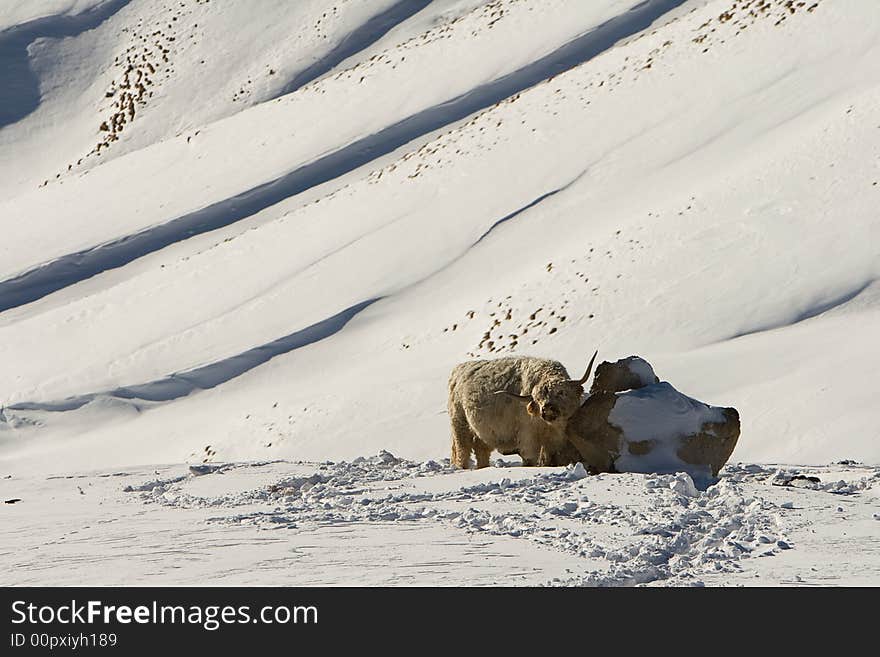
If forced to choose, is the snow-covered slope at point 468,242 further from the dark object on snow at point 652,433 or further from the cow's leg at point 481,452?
the cow's leg at point 481,452

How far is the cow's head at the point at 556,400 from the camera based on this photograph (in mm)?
11594

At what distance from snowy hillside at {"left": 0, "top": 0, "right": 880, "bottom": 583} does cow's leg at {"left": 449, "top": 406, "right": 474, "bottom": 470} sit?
137 cm

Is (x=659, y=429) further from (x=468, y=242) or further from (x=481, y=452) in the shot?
(x=468, y=242)

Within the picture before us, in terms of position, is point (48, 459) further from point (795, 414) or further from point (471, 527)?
point (471, 527)

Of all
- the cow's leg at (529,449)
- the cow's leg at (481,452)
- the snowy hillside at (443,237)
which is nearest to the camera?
the cow's leg at (529,449)

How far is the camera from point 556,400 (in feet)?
38.2

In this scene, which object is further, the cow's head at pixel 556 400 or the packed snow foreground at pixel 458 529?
the cow's head at pixel 556 400

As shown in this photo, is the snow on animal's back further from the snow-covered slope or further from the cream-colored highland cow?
the snow-covered slope

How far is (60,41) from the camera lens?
5516cm

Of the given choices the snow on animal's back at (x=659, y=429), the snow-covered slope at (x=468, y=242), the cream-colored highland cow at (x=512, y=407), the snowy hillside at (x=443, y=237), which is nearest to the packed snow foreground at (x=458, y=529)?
the snowy hillside at (x=443, y=237)

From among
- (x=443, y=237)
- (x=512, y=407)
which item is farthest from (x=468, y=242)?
(x=512, y=407)

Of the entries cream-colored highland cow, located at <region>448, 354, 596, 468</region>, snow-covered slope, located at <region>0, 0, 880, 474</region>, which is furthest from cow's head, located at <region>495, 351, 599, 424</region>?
snow-covered slope, located at <region>0, 0, 880, 474</region>

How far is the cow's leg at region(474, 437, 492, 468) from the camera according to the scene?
12.8m

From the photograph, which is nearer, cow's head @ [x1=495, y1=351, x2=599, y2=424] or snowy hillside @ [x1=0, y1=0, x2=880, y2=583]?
cow's head @ [x1=495, y1=351, x2=599, y2=424]
